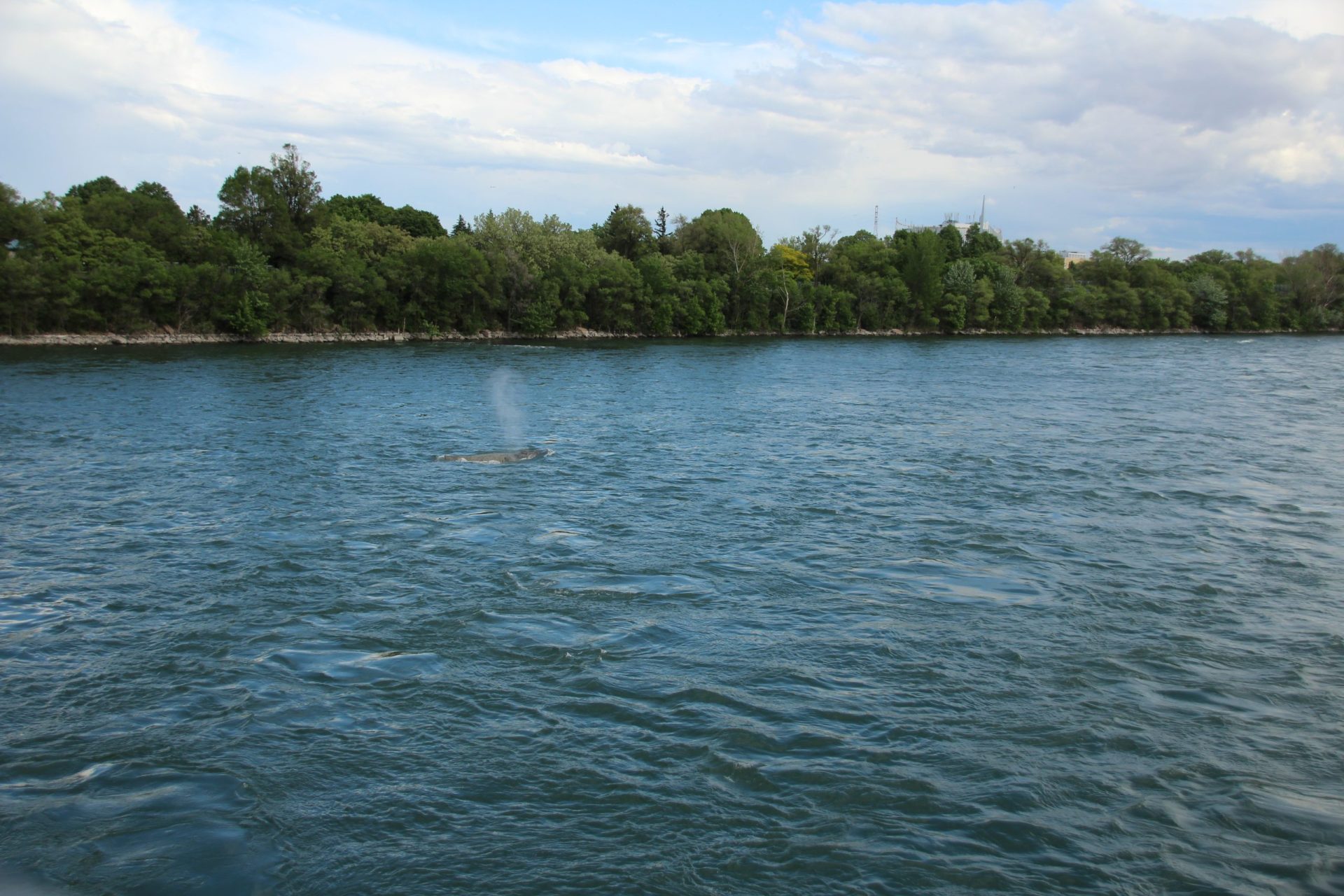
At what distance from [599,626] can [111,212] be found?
8836 cm

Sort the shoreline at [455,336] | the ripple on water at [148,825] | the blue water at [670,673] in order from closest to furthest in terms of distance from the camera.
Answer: the ripple on water at [148,825] < the blue water at [670,673] < the shoreline at [455,336]

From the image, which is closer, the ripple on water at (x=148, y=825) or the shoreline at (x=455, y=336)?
the ripple on water at (x=148, y=825)

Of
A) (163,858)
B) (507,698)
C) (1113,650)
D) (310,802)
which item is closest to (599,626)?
(507,698)

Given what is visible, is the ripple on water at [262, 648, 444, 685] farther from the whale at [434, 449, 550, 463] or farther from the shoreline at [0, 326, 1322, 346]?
the shoreline at [0, 326, 1322, 346]

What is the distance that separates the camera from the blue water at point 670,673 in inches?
321

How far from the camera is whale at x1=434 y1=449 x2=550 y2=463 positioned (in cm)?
2686

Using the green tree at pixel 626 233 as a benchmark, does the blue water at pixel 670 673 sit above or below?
below

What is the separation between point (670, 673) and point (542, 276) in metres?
87.5

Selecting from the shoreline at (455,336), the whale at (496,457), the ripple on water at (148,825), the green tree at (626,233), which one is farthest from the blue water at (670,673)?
the green tree at (626,233)

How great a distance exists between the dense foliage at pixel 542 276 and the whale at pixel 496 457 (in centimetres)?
5818

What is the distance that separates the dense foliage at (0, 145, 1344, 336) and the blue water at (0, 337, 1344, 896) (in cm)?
5585

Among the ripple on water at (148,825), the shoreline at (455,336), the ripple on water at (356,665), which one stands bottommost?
the ripple on water at (148,825)

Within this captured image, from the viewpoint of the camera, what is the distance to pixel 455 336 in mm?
93312

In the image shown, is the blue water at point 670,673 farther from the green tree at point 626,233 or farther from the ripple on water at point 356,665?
the green tree at point 626,233
